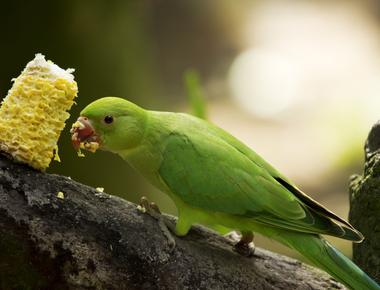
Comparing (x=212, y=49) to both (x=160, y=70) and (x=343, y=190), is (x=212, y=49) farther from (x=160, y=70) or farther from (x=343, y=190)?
(x=343, y=190)

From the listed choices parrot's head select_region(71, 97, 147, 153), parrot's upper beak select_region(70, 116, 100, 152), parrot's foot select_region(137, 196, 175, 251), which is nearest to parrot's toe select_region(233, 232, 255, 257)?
→ parrot's foot select_region(137, 196, 175, 251)

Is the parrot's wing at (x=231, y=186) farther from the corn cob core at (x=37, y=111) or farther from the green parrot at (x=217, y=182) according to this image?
the corn cob core at (x=37, y=111)

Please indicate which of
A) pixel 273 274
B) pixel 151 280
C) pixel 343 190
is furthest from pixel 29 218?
pixel 343 190

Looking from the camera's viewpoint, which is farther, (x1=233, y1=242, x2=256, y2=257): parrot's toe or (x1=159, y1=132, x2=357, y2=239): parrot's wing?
(x1=233, y1=242, x2=256, y2=257): parrot's toe

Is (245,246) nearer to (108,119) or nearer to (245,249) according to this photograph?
(245,249)

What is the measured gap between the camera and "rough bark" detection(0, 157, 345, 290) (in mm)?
1942

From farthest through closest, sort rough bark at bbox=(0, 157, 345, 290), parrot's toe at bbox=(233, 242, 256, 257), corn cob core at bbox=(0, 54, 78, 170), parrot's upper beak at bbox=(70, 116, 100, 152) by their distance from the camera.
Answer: parrot's toe at bbox=(233, 242, 256, 257)
parrot's upper beak at bbox=(70, 116, 100, 152)
corn cob core at bbox=(0, 54, 78, 170)
rough bark at bbox=(0, 157, 345, 290)

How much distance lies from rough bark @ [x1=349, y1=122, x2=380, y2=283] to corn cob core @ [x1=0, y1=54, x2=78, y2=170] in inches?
42.4

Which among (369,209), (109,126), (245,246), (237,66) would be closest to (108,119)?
(109,126)

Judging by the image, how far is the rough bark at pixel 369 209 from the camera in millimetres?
2443

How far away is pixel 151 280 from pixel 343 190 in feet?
13.6

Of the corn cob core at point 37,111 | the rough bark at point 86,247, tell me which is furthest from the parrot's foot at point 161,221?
the corn cob core at point 37,111

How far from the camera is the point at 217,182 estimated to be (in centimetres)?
231

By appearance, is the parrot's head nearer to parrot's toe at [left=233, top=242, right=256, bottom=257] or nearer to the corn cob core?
the corn cob core
